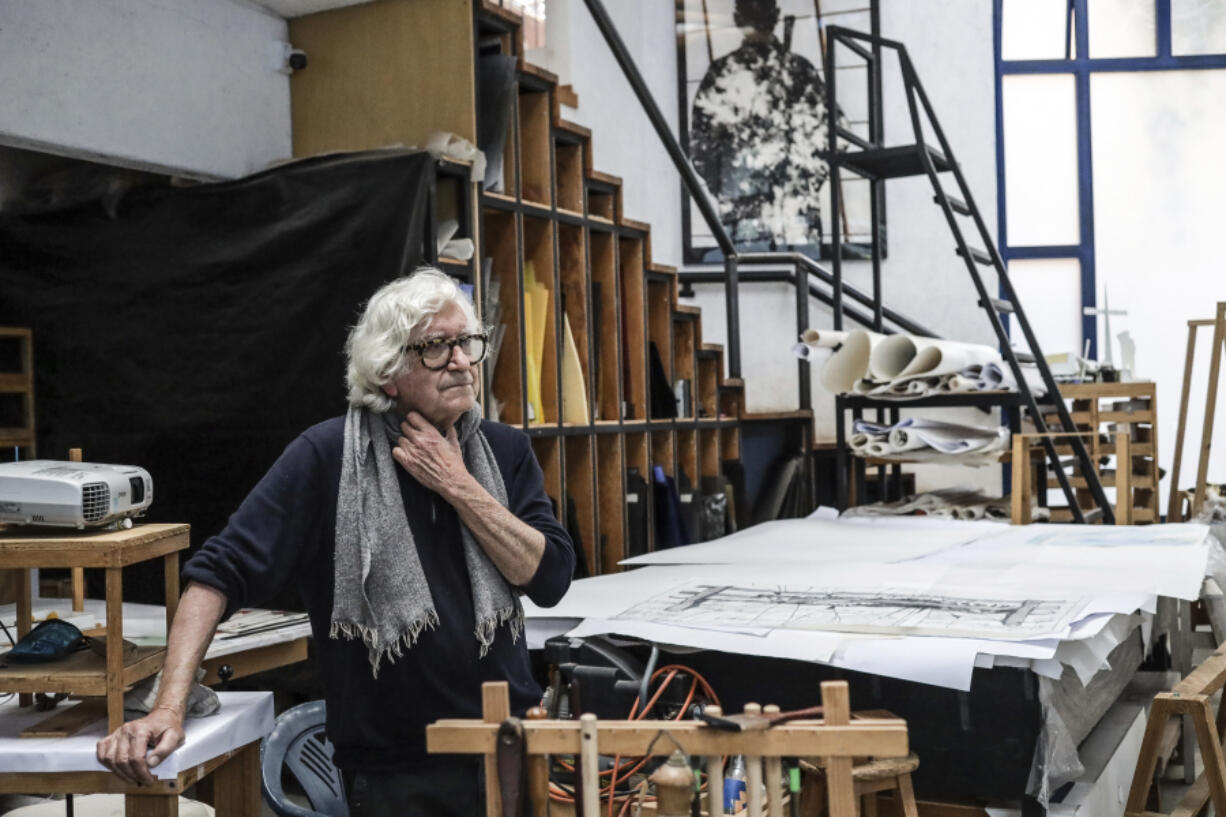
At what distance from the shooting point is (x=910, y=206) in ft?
23.7

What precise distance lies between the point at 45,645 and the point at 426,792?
668 millimetres

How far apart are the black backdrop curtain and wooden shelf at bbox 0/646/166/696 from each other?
59.1 inches

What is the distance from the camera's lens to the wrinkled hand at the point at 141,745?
1814 millimetres

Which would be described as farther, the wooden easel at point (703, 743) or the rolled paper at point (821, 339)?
the rolled paper at point (821, 339)

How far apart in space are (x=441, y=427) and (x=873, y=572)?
5.16 feet

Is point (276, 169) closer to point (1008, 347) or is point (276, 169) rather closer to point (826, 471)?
point (1008, 347)

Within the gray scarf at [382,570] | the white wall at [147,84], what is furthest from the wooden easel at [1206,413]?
the gray scarf at [382,570]

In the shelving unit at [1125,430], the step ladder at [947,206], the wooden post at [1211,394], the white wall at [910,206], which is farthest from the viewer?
the white wall at [910,206]

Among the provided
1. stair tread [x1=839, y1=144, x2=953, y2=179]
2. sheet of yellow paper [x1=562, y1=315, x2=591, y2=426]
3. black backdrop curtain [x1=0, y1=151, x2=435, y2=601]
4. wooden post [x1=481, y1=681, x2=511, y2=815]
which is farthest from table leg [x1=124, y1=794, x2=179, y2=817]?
stair tread [x1=839, y1=144, x2=953, y2=179]

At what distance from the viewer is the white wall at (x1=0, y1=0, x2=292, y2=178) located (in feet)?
11.2

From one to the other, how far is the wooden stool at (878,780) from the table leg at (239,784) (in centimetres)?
95

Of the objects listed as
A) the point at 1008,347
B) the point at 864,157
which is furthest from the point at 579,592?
the point at 864,157

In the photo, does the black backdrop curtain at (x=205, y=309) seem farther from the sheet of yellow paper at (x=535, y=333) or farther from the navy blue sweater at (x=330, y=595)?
the navy blue sweater at (x=330, y=595)

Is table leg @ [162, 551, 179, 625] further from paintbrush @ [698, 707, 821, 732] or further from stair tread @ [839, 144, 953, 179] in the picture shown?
stair tread @ [839, 144, 953, 179]
